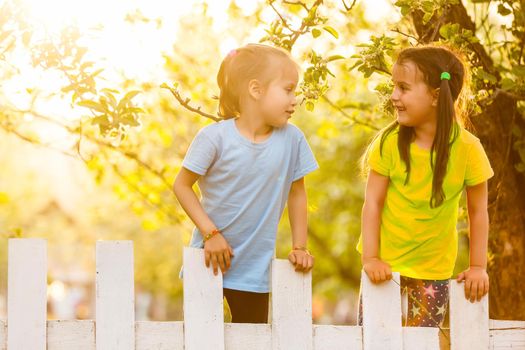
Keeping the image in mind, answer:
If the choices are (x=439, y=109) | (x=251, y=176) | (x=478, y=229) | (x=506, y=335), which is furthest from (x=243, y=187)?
(x=506, y=335)

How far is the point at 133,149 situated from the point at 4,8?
2.52m

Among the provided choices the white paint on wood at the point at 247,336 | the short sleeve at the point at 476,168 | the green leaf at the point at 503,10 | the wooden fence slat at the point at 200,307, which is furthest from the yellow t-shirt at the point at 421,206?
the green leaf at the point at 503,10

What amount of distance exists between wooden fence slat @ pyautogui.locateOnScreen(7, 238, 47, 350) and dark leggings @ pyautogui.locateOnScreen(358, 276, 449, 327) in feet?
4.15

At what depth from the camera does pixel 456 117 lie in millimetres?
3893

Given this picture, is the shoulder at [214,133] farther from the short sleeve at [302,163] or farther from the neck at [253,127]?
the short sleeve at [302,163]

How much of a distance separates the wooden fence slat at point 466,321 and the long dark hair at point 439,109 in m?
0.39

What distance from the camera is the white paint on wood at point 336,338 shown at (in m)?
3.45

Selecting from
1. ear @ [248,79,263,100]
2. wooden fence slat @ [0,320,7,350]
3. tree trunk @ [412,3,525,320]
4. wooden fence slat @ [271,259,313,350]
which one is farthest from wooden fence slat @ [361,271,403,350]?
tree trunk @ [412,3,525,320]

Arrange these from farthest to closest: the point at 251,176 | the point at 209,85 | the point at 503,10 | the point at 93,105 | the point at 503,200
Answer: the point at 209,85, the point at 503,200, the point at 503,10, the point at 93,105, the point at 251,176

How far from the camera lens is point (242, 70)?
380 centimetres

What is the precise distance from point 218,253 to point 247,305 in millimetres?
345

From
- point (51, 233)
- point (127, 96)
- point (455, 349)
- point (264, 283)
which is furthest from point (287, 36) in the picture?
point (51, 233)

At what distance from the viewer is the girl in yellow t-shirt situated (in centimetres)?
379

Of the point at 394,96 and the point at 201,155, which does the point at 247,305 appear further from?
the point at 394,96
